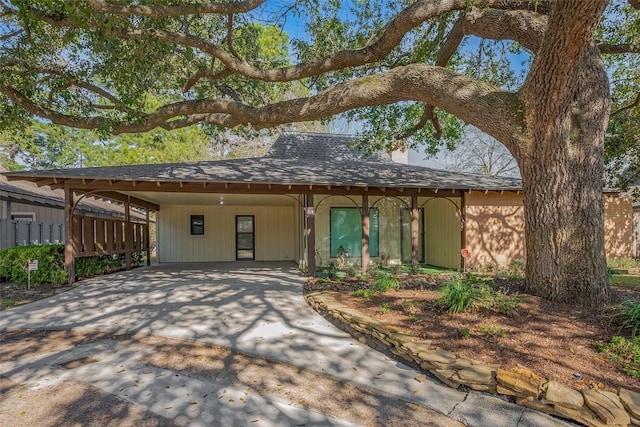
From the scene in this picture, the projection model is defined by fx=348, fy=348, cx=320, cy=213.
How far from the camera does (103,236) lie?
32.1 ft

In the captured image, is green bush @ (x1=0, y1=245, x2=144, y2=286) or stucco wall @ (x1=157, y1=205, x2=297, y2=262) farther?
stucco wall @ (x1=157, y1=205, x2=297, y2=262)

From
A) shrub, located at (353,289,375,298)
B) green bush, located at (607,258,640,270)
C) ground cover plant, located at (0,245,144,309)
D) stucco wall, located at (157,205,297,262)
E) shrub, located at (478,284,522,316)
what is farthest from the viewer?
stucco wall, located at (157,205,297,262)

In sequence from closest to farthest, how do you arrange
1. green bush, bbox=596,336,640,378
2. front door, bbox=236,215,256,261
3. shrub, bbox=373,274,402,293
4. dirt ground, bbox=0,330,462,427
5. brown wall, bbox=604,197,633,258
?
dirt ground, bbox=0,330,462,427 < green bush, bbox=596,336,640,378 < shrub, bbox=373,274,402,293 < brown wall, bbox=604,197,633,258 < front door, bbox=236,215,256,261

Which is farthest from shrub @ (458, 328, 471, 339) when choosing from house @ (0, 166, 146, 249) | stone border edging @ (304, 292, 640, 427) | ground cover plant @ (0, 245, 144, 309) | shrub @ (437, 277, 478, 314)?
house @ (0, 166, 146, 249)

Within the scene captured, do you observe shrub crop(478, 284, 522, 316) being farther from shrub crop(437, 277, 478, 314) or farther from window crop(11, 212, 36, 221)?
window crop(11, 212, 36, 221)

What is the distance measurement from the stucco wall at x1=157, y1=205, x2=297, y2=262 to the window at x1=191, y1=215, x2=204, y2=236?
0.14 meters

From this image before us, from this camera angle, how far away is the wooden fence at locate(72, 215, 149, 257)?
858 centimetres

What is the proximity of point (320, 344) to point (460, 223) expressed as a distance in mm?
7706

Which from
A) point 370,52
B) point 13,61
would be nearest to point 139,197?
point 13,61

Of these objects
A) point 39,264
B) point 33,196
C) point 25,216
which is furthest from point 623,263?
point 25,216

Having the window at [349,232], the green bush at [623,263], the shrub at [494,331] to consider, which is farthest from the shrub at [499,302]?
the green bush at [623,263]

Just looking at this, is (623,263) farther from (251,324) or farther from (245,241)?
(245,241)

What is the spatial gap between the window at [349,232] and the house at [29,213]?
8.00 meters

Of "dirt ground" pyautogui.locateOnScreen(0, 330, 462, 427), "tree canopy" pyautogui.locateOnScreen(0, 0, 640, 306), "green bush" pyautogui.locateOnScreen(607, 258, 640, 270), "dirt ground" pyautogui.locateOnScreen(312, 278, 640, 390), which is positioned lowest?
"green bush" pyautogui.locateOnScreen(607, 258, 640, 270)
